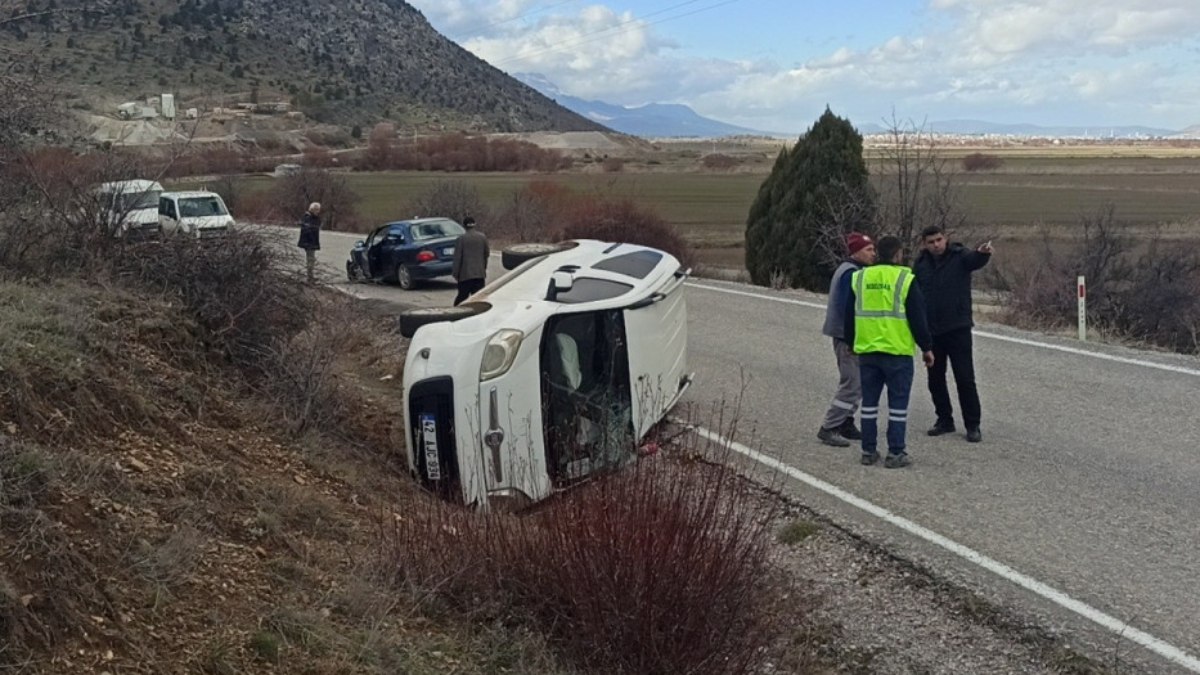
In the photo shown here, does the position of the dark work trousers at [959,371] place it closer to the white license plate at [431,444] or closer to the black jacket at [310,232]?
the white license plate at [431,444]

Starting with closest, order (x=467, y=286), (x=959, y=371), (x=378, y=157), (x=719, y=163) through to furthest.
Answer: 1. (x=959, y=371)
2. (x=467, y=286)
3. (x=378, y=157)
4. (x=719, y=163)

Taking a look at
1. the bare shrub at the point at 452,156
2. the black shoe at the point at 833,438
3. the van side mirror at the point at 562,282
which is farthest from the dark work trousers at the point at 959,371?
the bare shrub at the point at 452,156

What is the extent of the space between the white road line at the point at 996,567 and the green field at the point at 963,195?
54.5 feet

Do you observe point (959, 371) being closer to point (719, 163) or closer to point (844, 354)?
point (844, 354)

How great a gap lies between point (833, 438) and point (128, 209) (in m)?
6.28

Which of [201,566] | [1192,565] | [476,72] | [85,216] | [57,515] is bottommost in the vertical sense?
[1192,565]

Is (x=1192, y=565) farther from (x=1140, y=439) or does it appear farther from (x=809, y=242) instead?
(x=809, y=242)

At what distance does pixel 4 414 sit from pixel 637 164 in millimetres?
110652

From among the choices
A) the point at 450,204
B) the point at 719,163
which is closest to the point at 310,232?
the point at 450,204

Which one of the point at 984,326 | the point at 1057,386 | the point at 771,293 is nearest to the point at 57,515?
the point at 1057,386

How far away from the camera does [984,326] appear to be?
48.2 feet

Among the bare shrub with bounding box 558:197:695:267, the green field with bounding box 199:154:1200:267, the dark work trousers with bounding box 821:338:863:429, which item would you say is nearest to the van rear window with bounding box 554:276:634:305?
the dark work trousers with bounding box 821:338:863:429

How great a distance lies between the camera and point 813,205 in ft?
73.4

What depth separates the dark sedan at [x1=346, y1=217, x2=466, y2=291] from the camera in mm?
22938
